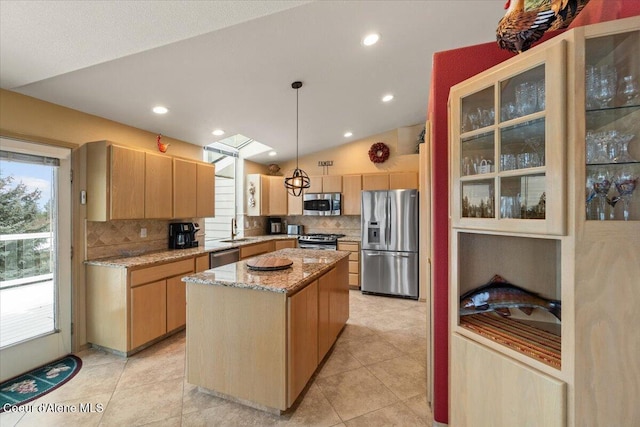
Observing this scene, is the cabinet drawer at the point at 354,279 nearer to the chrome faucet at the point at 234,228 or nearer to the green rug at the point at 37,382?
the chrome faucet at the point at 234,228

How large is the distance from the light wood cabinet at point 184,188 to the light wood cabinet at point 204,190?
58mm

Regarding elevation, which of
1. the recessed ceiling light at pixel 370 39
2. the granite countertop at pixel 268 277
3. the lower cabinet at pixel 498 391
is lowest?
the lower cabinet at pixel 498 391

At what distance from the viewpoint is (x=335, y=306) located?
2877mm

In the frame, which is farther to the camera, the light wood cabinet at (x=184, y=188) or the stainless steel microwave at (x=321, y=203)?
the stainless steel microwave at (x=321, y=203)

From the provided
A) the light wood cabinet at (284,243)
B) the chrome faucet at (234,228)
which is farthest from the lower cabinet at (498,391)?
the chrome faucet at (234,228)

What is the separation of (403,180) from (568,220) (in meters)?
3.93

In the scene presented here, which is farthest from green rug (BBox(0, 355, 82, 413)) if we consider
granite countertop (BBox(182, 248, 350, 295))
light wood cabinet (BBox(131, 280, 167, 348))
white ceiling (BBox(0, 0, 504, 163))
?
white ceiling (BBox(0, 0, 504, 163))

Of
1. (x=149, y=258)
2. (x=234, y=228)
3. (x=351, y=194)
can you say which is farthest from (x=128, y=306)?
(x=351, y=194)

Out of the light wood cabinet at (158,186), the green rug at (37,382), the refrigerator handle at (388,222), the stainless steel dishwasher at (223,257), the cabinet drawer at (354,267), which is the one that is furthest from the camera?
the cabinet drawer at (354,267)

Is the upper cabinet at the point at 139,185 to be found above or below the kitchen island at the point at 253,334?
above

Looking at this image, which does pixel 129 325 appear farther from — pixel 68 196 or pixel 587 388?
pixel 587 388

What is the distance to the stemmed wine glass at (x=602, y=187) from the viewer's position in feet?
3.34

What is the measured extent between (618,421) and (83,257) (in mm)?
3963

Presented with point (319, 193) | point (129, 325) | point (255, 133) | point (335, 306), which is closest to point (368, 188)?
point (319, 193)
